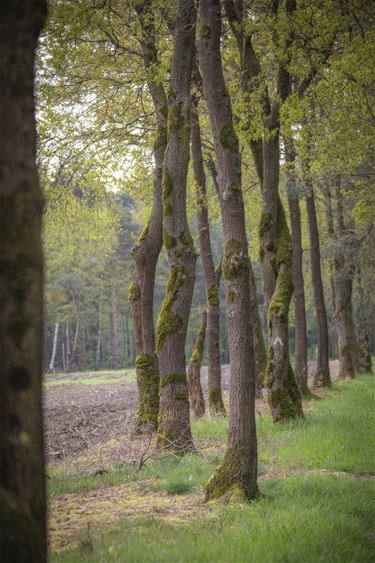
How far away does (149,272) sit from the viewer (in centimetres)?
1397

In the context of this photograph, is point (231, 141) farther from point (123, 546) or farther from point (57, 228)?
point (57, 228)

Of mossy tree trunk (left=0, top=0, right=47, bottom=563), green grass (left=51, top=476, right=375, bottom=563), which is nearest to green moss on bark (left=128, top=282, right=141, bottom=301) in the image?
green grass (left=51, top=476, right=375, bottom=563)

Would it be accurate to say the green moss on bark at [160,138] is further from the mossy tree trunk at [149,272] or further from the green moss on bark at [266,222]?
the green moss on bark at [266,222]

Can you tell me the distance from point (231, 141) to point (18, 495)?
5737 mm

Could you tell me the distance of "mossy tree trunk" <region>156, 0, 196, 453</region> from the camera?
10.9 meters

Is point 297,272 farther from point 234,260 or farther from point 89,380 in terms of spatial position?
point 89,380

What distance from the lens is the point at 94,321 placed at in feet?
240

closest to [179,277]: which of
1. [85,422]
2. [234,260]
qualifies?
[234,260]

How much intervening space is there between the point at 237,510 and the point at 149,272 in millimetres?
8157

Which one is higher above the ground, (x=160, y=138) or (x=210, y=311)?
(x=160, y=138)

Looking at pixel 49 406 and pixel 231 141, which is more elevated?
pixel 231 141

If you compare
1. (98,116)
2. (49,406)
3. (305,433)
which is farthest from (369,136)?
(49,406)

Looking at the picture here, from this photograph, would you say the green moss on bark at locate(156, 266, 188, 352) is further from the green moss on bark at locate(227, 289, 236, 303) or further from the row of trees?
the green moss on bark at locate(227, 289, 236, 303)

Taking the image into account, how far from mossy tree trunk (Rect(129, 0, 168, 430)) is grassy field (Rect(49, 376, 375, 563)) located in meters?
2.68
